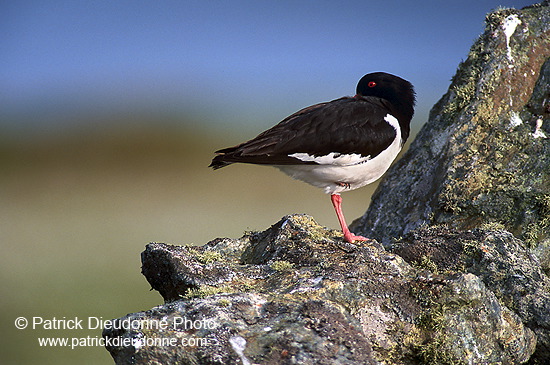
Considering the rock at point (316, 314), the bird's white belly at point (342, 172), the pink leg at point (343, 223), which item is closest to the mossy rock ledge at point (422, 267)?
the rock at point (316, 314)

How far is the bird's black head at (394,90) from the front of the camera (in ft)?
26.5

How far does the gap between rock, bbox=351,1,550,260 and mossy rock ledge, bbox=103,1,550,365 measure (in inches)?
0.7

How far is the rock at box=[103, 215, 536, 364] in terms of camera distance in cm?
393

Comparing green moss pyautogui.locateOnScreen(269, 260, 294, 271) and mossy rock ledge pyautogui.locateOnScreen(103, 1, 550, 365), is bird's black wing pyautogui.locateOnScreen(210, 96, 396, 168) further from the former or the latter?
green moss pyautogui.locateOnScreen(269, 260, 294, 271)

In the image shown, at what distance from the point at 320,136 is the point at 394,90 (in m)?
1.71

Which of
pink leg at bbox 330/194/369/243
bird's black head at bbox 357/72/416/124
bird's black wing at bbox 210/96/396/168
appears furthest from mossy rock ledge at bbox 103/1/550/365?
bird's black wing at bbox 210/96/396/168

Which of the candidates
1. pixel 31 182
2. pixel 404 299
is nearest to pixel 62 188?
pixel 31 182

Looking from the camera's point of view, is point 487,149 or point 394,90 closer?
point 487,149

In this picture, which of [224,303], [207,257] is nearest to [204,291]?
[224,303]

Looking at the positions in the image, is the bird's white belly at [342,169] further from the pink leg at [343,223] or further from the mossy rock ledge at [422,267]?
the mossy rock ledge at [422,267]

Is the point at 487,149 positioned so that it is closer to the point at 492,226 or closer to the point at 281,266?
the point at 492,226

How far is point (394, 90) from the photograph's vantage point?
8102 millimetres

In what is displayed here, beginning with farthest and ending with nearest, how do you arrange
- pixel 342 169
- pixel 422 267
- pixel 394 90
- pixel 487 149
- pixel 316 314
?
pixel 394 90, pixel 487 149, pixel 342 169, pixel 422 267, pixel 316 314

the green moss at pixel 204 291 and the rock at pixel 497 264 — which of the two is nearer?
the green moss at pixel 204 291
